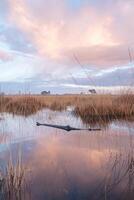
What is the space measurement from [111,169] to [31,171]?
1.00 meters

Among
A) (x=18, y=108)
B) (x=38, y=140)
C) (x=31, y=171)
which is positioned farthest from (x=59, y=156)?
(x=18, y=108)

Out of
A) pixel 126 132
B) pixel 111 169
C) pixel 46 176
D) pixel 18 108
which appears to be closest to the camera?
pixel 46 176

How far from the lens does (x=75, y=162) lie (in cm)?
436

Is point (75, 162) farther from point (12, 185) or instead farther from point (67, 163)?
point (12, 185)

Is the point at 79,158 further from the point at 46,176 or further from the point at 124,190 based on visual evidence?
the point at 124,190

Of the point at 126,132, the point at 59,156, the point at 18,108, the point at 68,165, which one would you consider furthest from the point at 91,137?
the point at 18,108

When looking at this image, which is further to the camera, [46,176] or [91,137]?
[91,137]

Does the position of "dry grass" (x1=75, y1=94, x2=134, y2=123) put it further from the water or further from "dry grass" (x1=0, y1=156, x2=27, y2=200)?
"dry grass" (x1=0, y1=156, x2=27, y2=200)

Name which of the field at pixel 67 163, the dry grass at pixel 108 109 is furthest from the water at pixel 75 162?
the dry grass at pixel 108 109

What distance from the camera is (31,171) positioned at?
381 centimetres

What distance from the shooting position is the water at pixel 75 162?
326 cm

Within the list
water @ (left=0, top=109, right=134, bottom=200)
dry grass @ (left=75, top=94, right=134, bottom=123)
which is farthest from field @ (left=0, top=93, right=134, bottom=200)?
dry grass @ (left=75, top=94, right=134, bottom=123)

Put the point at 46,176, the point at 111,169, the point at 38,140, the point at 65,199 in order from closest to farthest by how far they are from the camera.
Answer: the point at 65,199
the point at 46,176
the point at 111,169
the point at 38,140

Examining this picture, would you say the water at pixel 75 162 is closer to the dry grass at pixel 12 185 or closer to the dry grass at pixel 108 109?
the dry grass at pixel 12 185
